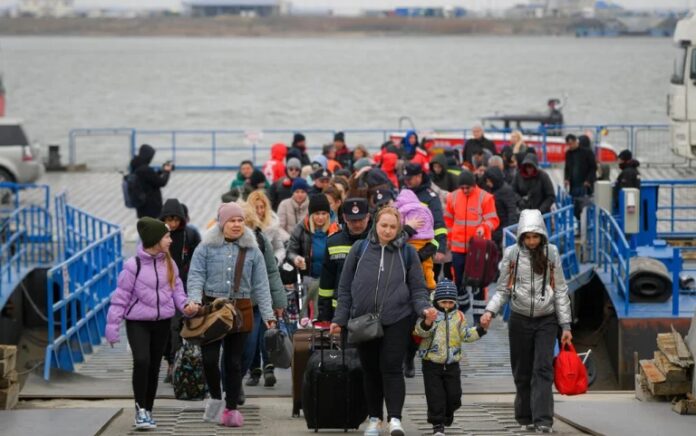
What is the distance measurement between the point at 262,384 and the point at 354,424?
2.18m

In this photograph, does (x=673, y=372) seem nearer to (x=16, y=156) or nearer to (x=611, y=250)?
(x=611, y=250)

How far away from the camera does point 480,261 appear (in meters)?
13.7

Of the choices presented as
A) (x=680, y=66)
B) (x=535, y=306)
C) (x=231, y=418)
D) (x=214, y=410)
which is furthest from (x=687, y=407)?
(x=680, y=66)

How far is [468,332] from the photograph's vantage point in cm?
948

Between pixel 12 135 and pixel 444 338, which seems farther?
pixel 12 135

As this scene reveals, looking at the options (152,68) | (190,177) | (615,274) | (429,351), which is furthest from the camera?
(152,68)

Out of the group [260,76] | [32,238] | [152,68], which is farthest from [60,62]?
[32,238]

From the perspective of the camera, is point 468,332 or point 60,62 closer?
point 468,332

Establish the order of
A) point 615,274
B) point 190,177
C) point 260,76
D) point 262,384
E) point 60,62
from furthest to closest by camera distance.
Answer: point 60,62
point 260,76
point 190,177
point 615,274
point 262,384

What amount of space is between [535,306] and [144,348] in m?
2.52

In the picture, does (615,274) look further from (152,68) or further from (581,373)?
(152,68)

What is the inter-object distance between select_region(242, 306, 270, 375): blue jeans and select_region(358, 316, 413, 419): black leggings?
1.38 metres

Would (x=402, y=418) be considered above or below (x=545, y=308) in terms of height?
below

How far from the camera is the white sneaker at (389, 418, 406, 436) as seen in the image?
29.9 ft
